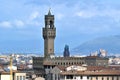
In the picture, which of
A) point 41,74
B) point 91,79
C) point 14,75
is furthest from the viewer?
point 41,74

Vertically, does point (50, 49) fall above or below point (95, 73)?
above

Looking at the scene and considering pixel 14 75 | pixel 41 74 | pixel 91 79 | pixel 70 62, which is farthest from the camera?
pixel 70 62

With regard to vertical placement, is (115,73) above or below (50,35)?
below

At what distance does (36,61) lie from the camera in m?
136

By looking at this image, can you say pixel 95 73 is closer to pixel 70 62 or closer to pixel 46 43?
pixel 70 62

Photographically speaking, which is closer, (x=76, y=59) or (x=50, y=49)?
(x=76, y=59)

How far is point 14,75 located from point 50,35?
86953mm

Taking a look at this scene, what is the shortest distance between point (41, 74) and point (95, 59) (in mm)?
36711

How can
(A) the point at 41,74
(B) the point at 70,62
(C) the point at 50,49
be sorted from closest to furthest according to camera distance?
(A) the point at 41,74 → (B) the point at 70,62 → (C) the point at 50,49

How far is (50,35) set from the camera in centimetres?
14388

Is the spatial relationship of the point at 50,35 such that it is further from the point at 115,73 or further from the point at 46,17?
the point at 115,73

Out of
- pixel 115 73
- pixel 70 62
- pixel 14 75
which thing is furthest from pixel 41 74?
pixel 14 75

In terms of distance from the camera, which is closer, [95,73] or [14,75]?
[14,75]

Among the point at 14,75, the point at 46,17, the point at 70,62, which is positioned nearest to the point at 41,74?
the point at 70,62
